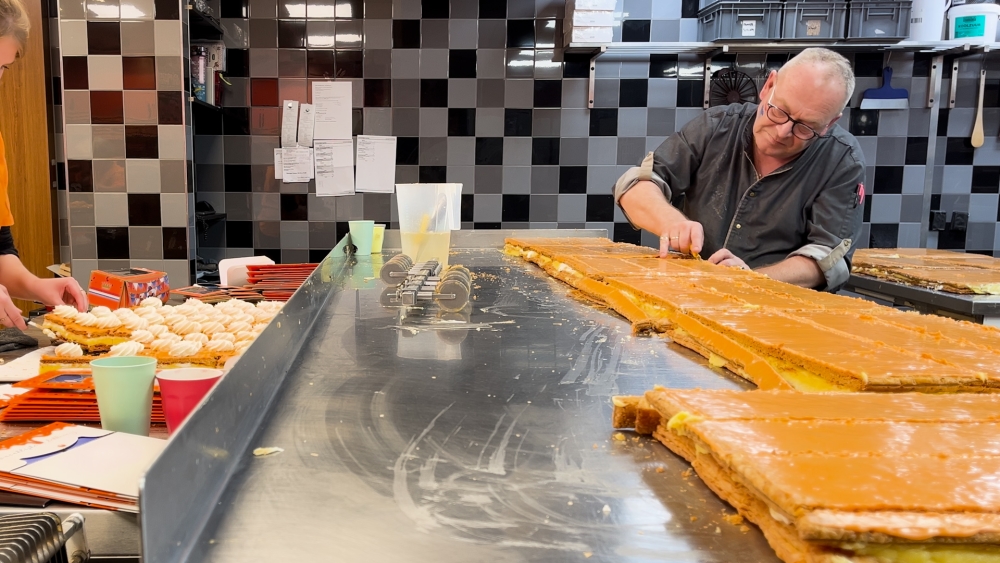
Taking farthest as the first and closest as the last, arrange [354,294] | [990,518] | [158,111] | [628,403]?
[158,111]
[354,294]
[628,403]
[990,518]

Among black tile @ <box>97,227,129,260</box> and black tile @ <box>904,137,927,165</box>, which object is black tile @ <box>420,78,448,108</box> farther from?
black tile @ <box>904,137,927,165</box>

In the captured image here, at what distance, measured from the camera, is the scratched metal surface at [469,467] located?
0.64 meters

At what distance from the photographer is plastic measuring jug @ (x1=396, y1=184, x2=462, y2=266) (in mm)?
2354

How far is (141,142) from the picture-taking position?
137 inches

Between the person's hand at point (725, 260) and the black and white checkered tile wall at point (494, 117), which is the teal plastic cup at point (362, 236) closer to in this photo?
the black and white checkered tile wall at point (494, 117)

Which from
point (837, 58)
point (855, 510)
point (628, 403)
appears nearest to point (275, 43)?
point (837, 58)

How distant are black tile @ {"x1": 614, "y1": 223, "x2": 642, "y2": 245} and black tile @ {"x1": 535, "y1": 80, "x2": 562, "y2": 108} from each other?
83 centimetres

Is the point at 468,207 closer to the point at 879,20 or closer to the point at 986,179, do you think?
the point at 879,20

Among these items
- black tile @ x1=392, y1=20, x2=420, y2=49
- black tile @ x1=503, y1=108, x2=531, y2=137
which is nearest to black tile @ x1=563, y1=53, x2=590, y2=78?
black tile @ x1=503, y1=108, x2=531, y2=137

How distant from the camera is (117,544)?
93 cm

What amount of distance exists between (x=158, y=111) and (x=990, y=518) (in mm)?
3754

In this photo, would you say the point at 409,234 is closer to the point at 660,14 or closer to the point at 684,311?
the point at 684,311

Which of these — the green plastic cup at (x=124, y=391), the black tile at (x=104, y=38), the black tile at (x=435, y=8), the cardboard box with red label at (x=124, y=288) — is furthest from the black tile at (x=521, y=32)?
the green plastic cup at (x=124, y=391)

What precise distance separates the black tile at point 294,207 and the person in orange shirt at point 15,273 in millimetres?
1770
